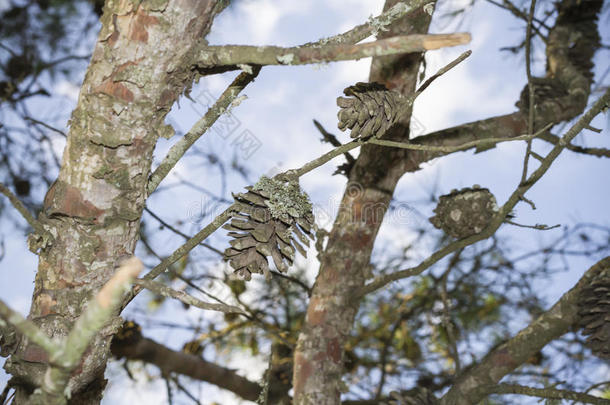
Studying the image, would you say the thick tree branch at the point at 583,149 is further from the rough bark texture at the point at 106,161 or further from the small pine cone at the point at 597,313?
the rough bark texture at the point at 106,161

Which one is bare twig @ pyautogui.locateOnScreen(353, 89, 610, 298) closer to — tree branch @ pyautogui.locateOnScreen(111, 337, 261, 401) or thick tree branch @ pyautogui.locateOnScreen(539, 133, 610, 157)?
thick tree branch @ pyautogui.locateOnScreen(539, 133, 610, 157)

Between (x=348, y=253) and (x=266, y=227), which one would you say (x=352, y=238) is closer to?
(x=348, y=253)

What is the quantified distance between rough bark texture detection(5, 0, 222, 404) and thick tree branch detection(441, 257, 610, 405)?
490mm

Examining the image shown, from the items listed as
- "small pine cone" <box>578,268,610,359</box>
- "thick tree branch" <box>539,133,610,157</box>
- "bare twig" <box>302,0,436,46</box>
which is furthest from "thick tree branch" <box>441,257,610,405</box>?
"bare twig" <box>302,0,436,46</box>

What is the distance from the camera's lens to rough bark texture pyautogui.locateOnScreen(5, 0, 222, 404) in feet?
1.14

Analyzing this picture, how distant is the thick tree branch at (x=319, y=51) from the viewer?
11.3 inches

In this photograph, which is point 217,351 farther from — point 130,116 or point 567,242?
point 130,116

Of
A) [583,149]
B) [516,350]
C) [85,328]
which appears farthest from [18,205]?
[583,149]

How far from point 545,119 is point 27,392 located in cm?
86

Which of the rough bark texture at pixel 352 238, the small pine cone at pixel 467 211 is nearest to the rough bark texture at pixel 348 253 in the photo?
the rough bark texture at pixel 352 238

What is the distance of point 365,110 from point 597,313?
428 millimetres

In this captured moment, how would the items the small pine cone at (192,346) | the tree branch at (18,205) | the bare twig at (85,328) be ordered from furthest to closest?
the small pine cone at (192,346), the tree branch at (18,205), the bare twig at (85,328)

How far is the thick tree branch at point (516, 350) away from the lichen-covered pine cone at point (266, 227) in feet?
1.31

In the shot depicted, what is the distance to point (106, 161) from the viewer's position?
366 millimetres
